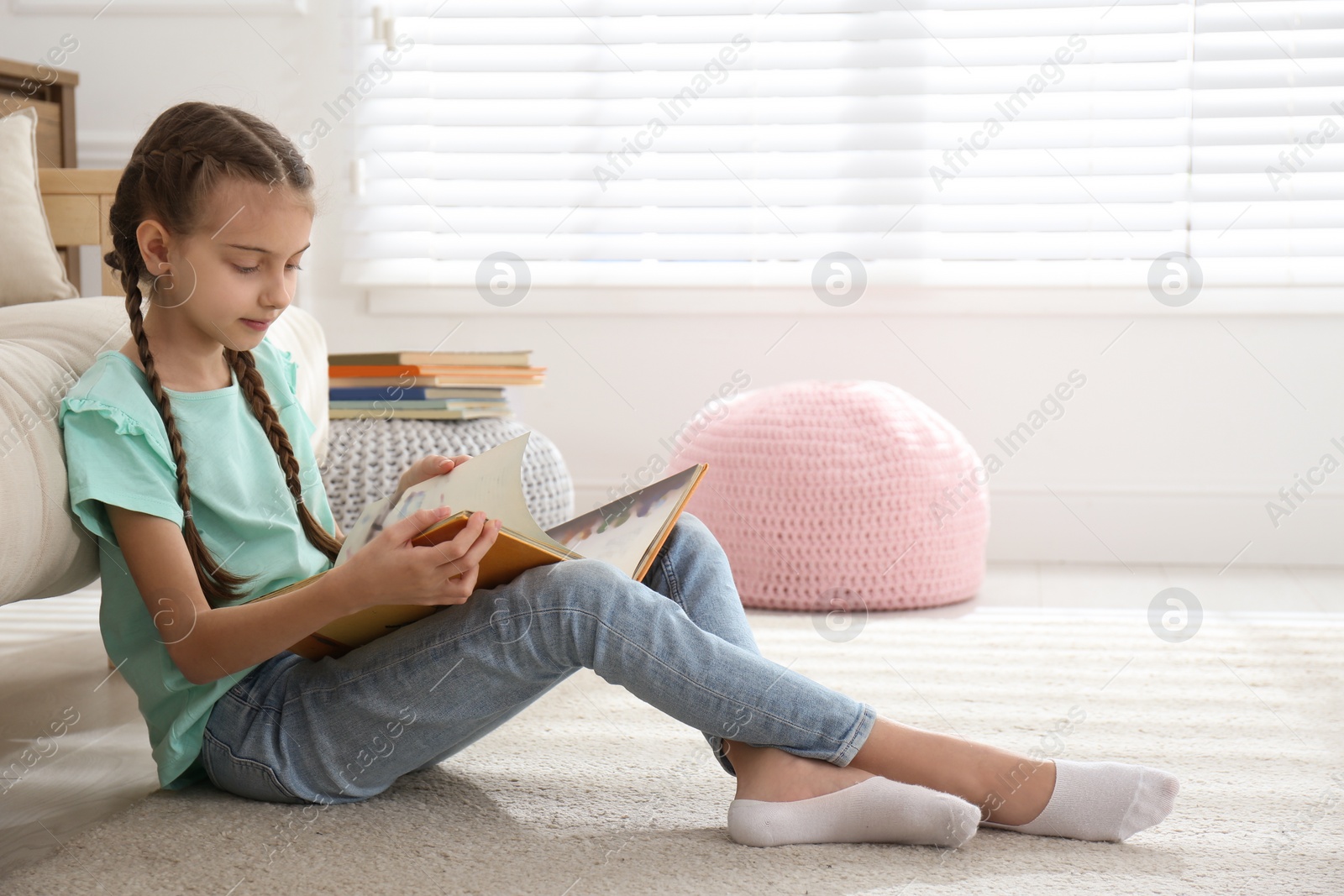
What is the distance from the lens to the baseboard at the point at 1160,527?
2.27 metres

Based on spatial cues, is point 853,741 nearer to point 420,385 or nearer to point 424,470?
point 424,470

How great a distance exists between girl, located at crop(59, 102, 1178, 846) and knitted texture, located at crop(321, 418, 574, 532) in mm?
727

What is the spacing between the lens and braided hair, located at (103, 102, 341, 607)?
36.3 inches

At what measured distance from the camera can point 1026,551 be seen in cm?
236

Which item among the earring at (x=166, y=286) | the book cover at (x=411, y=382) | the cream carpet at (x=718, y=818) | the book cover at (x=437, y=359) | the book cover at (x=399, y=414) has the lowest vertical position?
the cream carpet at (x=718, y=818)

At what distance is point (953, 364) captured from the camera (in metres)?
2.33

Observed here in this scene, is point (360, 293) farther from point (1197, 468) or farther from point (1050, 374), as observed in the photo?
point (1197, 468)

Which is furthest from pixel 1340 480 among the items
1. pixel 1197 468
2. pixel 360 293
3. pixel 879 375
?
pixel 360 293

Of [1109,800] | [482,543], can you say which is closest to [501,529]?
[482,543]

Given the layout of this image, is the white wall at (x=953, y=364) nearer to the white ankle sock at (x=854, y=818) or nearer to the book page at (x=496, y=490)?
the book page at (x=496, y=490)

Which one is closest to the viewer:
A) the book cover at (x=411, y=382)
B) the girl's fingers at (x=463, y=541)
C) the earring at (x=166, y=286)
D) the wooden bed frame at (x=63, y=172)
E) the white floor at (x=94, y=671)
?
the girl's fingers at (x=463, y=541)

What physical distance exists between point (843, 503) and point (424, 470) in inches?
35.9

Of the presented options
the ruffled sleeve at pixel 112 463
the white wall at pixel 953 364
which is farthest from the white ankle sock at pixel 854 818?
the white wall at pixel 953 364

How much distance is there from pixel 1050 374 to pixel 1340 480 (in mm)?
563
